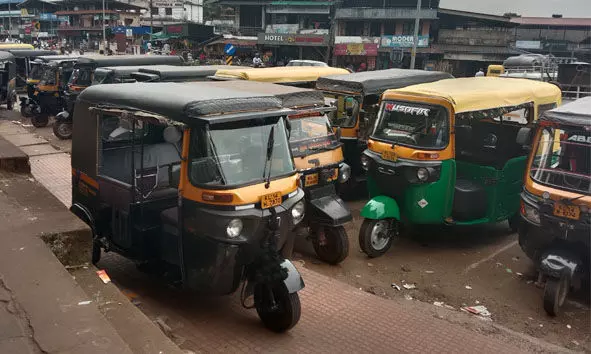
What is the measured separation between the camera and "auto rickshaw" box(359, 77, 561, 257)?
7.21 m

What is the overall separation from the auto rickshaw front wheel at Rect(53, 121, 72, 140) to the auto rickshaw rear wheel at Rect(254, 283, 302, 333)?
40.3 ft

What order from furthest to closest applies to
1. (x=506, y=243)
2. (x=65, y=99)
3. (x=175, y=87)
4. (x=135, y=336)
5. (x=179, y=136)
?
(x=65, y=99) → (x=506, y=243) → (x=175, y=87) → (x=179, y=136) → (x=135, y=336)

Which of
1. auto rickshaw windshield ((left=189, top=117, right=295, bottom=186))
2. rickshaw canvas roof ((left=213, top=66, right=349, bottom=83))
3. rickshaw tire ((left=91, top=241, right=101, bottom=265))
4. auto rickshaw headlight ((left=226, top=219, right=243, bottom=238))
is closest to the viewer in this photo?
auto rickshaw headlight ((left=226, top=219, right=243, bottom=238))

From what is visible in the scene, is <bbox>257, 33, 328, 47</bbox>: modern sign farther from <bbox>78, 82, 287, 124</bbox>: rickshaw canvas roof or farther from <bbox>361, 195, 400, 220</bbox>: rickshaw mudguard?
<bbox>78, 82, 287, 124</bbox>: rickshaw canvas roof

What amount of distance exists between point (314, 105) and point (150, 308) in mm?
3682

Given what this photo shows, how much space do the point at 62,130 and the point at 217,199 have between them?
1249cm

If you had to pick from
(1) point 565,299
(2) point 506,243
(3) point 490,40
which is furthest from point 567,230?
(3) point 490,40

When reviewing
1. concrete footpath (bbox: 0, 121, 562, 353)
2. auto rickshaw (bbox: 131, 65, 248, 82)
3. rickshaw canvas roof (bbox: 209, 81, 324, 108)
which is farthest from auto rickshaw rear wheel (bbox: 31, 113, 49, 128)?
rickshaw canvas roof (bbox: 209, 81, 324, 108)

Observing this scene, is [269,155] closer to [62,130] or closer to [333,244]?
[333,244]

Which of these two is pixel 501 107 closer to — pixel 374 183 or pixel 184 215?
pixel 374 183

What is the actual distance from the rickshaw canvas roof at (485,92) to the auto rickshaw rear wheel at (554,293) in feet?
8.53

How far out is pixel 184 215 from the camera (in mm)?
4730

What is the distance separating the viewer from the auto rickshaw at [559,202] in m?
5.60

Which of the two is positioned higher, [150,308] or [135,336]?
[135,336]
